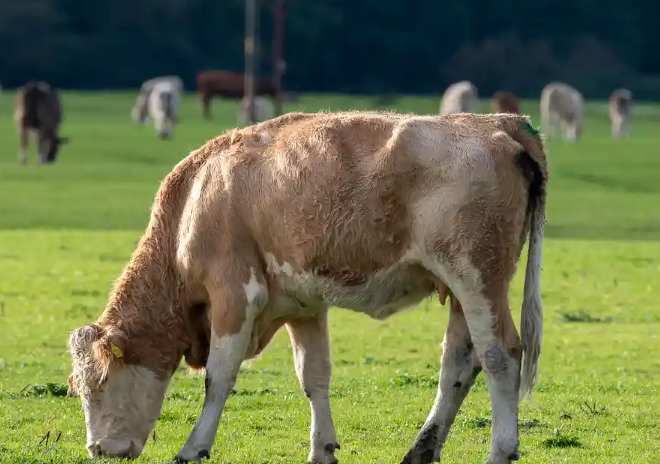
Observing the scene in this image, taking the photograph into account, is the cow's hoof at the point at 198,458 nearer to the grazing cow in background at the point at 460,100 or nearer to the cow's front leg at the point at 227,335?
the cow's front leg at the point at 227,335

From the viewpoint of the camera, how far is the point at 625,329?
42.8ft

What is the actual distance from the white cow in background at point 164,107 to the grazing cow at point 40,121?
8.41m

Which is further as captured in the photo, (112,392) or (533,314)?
(112,392)

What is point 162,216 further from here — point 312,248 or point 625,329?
point 625,329

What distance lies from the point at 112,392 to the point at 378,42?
256 ft

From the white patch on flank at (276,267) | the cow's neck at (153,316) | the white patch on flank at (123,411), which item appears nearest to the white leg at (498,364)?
the white patch on flank at (276,267)

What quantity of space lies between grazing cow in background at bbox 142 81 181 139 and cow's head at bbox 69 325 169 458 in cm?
A: 4041

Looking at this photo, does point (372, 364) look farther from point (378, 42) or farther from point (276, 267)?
point (378, 42)

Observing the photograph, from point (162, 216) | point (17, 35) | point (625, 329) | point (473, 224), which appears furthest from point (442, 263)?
point (17, 35)

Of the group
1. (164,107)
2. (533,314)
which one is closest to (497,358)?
(533,314)

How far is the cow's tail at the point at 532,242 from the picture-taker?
7328mm

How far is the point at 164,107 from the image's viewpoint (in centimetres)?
5084

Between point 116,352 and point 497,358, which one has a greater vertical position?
point 497,358

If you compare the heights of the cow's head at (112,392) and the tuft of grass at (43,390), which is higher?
the cow's head at (112,392)
